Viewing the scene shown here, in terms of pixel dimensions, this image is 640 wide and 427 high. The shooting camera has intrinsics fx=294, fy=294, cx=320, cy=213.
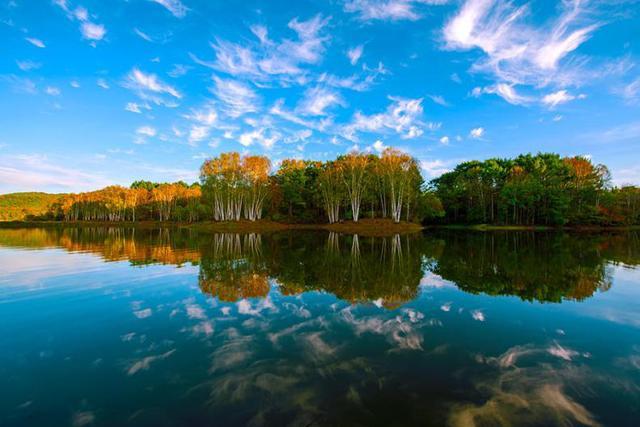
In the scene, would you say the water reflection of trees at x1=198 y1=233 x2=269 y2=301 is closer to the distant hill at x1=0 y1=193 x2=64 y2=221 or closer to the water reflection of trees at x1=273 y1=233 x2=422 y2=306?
the water reflection of trees at x1=273 y1=233 x2=422 y2=306

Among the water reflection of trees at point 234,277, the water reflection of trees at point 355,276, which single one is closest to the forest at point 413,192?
the water reflection of trees at point 355,276

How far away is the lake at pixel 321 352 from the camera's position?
183 inches

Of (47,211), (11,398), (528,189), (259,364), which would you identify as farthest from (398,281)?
(47,211)

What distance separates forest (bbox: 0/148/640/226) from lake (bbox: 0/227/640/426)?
161 ft

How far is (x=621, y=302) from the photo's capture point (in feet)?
34.7

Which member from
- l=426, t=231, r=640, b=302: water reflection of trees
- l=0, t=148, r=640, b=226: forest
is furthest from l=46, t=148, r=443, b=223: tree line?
l=426, t=231, r=640, b=302: water reflection of trees

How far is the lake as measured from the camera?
465cm

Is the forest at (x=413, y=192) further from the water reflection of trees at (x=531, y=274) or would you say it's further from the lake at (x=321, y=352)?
the lake at (x=321, y=352)

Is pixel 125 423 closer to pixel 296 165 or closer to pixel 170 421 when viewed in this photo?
pixel 170 421

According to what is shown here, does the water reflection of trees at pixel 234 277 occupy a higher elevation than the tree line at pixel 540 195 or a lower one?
lower

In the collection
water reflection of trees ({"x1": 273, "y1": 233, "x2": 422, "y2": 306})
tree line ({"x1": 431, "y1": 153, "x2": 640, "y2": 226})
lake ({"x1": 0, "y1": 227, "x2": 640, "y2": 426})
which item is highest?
tree line ({"x1": 431, "y1": 153, "x2": 640, "y2": 226})

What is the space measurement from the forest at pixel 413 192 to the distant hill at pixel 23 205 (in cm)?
11054

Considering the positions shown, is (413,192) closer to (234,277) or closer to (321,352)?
(234,277)

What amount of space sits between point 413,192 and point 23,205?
208194mm
